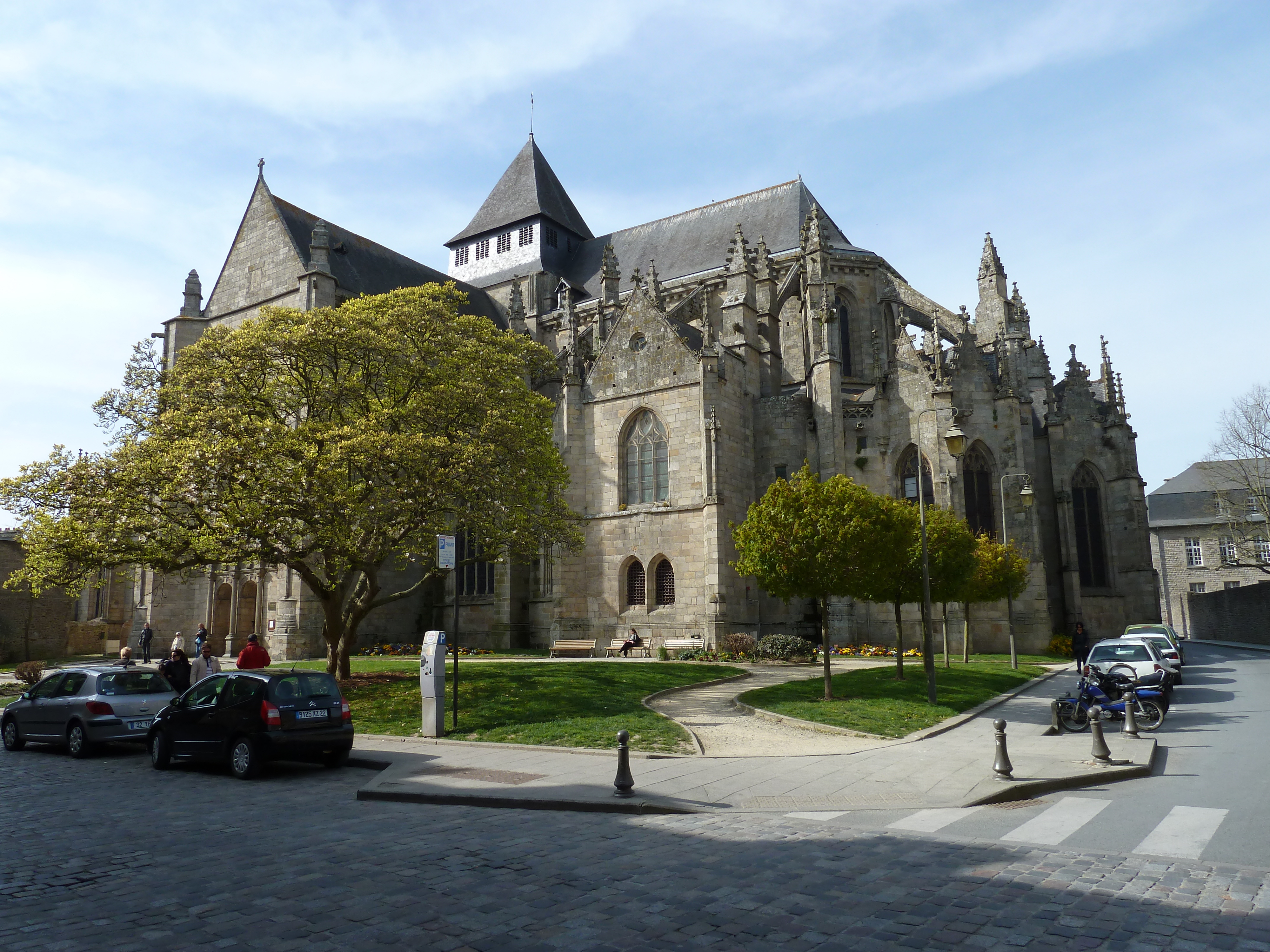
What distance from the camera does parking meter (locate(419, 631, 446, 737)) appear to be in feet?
43.7

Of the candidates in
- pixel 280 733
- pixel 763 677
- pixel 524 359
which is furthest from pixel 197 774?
pixel 763 677

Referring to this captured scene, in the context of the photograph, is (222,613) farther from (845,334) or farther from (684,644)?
(845,334)

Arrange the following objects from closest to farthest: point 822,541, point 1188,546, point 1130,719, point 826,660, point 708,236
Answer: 1. point 1130,719
2. point 822,541
3. point 826,660
4. point 708,236
5. point 1188,546

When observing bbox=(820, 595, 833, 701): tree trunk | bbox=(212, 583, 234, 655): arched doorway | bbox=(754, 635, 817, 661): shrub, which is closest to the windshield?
bbox=(820, 595, 833, 701): tree trunk

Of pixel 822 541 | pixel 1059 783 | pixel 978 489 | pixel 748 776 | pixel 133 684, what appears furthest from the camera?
pixel 978 489

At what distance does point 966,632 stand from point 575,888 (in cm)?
2315

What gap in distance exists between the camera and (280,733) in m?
10.4

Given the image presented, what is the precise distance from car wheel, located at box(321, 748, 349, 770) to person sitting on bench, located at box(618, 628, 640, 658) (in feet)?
55.2

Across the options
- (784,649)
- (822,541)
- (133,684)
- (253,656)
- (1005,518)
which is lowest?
(784,649)

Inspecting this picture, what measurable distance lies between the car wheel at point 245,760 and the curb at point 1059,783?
8322mm

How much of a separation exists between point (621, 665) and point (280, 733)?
12.7 m

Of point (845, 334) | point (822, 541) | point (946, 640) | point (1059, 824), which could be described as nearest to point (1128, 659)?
point (822, 541)

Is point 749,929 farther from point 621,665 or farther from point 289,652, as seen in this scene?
point 289,652

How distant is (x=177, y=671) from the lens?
15.8 metres
